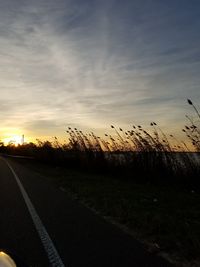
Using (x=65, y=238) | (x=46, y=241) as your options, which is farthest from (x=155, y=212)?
(x=46, y=241)

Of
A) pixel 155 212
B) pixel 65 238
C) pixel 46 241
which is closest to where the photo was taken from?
pixel 46 241

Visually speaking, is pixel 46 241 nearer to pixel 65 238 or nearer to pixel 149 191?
pixel 65 238

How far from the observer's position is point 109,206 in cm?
992

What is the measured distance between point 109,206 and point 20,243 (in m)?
3.60

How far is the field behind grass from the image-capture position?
620 cm

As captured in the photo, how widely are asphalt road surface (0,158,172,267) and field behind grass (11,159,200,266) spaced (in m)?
0.29

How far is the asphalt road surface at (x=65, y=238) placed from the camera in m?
5.67

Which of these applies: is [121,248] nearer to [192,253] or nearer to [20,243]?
[192,253]

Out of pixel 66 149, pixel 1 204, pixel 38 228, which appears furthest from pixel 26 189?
pixel 66 149

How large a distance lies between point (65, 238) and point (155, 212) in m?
2.42

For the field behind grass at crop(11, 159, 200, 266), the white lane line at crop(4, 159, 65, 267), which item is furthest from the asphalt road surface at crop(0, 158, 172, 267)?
the field behind grass at crop(11, 159, 200, 266)

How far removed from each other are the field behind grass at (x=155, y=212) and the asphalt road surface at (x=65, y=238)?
0.29 meters

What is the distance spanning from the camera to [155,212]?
8.74 m

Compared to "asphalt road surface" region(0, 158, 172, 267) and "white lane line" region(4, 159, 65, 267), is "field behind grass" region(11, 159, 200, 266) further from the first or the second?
"white lane line" region(4, 159, 65, 267)
